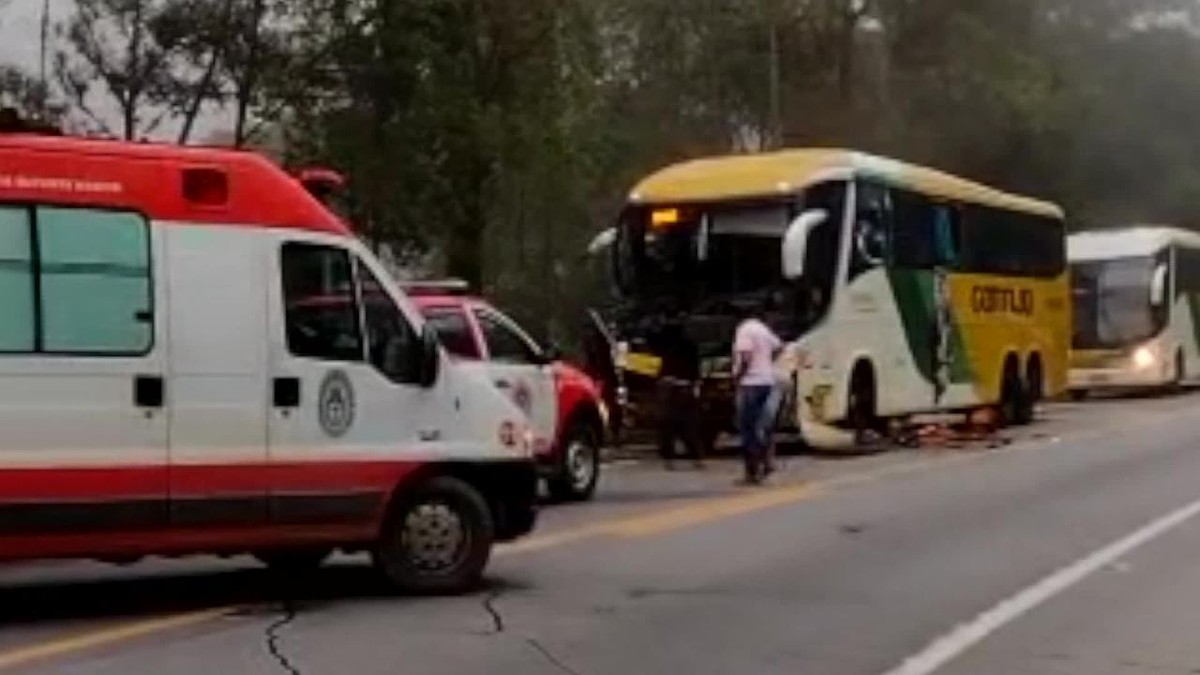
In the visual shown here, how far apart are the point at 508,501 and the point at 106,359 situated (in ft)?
9.16

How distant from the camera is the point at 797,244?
24.5 m

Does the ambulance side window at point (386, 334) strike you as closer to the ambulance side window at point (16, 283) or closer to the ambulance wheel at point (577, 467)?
the ambulance side window at point (16, 283)

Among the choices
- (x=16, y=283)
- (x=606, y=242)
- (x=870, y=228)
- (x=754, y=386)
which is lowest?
(x=754, y=386)

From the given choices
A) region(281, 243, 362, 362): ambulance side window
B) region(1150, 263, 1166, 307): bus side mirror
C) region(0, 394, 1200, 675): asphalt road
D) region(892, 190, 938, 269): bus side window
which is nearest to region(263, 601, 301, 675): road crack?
region(0, 394, 1200, 675): asphalt road

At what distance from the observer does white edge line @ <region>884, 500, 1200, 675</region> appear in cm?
1001

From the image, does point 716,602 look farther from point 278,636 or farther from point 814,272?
point 814,272

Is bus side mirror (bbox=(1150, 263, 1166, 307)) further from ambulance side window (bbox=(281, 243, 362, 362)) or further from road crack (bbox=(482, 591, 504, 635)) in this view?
ambulance side window (bbox=(281, 243, 362, 362))

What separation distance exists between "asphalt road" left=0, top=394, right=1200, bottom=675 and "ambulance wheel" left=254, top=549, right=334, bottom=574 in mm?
149

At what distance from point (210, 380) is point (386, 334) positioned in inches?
49.0

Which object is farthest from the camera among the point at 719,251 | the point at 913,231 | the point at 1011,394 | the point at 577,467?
the point at 1011,394

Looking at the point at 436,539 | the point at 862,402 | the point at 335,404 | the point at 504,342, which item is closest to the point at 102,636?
the point at 335,404

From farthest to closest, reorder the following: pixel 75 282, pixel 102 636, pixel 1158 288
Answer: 1. pixel 1158 288
2. pixel 75 282
3. pixel 102 636

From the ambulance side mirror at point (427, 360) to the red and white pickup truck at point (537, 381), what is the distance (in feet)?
16.3

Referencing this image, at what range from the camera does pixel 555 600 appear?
11922 mm
